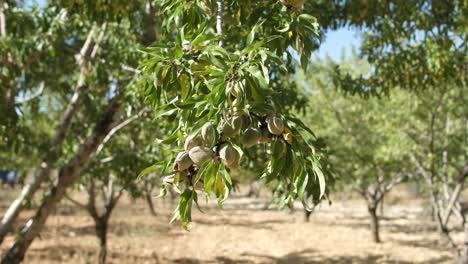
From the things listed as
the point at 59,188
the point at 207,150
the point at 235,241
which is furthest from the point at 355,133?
the point at 207,150

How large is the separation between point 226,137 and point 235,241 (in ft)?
50.5

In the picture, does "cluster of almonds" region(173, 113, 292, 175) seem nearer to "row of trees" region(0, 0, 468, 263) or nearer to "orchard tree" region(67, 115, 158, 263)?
"row of trees" region(0, 0, 468, 263)

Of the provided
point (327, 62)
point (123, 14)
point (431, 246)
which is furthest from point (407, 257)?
point (123, 14)

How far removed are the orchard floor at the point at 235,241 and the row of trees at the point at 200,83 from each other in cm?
237

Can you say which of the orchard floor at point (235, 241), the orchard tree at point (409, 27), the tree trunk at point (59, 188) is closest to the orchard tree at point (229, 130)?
the orchard tree at point (409, 27)

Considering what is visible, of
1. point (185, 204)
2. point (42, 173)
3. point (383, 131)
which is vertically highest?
point (383, 131)

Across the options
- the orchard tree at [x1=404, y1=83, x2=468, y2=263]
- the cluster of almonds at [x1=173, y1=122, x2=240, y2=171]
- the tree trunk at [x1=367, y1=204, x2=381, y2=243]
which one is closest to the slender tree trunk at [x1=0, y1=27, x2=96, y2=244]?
the cluster of almonds at [x1=173, y1=122, x2=240, y2=171]

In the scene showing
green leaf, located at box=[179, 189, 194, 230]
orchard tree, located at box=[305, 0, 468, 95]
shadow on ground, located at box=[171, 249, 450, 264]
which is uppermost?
orchard tree, located at box=[305, 0, 468, 95]

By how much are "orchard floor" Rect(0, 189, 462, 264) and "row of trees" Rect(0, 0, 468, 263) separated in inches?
93.4

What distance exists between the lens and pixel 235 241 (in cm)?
1620

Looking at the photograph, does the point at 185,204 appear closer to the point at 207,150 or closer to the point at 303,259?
the point at 207,150

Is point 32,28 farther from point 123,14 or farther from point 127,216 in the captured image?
point 127,216

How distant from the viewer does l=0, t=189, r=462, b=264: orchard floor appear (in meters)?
13.1

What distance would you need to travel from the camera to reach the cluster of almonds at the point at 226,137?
4.17ft
